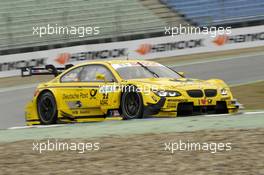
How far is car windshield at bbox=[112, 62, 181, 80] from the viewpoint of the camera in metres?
12.1

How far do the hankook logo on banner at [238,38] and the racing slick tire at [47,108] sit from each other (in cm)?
1421

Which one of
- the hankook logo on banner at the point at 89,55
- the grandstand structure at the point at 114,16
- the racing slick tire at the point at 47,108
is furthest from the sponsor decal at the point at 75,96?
the grandstand structure at the point at 114,16

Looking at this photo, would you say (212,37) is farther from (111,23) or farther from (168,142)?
(168,142)

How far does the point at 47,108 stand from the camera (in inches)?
510

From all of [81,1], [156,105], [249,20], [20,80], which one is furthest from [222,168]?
[81,1]

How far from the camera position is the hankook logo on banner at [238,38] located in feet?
86.2

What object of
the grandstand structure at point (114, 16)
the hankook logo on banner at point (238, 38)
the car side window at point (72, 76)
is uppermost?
the grandstand structure at point (114, 16)

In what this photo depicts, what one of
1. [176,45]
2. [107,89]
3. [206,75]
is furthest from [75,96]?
[176,45]

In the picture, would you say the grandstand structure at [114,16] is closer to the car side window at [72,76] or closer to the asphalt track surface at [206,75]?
the asphalt track surface at [206,75]

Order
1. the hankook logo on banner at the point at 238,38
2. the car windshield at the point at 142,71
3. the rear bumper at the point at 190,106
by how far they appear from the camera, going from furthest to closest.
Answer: the hankook logo on banner at the point at 238,38, the car windshield at the point at 142,71, the rear bumper at the point at 190,106

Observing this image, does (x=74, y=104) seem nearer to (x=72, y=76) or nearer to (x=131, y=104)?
(x=72, y=76)

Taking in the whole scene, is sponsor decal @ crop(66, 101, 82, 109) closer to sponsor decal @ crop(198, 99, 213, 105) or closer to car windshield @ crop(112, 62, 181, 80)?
car windshield @ crop(112, 62, 181, 80)

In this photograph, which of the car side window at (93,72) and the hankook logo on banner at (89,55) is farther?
the hankook logo on banner at (89,55)

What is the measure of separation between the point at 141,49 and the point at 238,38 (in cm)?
396
